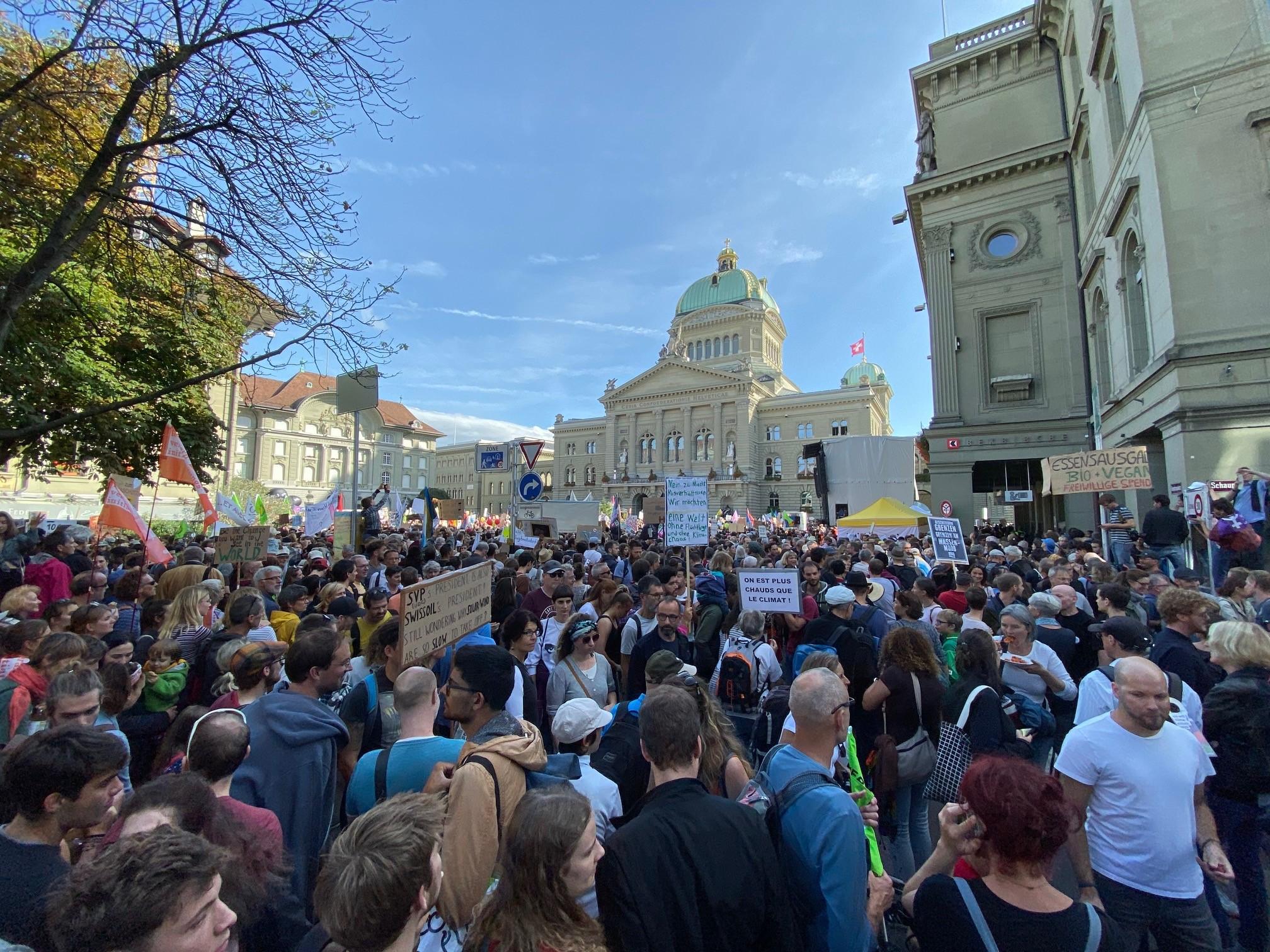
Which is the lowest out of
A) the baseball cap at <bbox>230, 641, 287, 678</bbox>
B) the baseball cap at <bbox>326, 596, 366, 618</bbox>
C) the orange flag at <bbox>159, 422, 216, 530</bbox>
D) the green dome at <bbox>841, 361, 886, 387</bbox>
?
the baseball cap at <bbox>326, 596, 366, 618</bbox>

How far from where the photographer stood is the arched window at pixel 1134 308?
1377 cm

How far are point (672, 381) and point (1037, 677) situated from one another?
211ft

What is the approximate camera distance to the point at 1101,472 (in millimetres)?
9828

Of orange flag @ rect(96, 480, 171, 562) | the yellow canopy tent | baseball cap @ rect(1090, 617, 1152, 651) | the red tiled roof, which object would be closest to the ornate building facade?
the red tiled roof

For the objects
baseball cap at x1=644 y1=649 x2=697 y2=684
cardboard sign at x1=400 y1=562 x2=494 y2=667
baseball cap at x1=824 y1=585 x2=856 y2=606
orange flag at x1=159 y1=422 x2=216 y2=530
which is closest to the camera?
cardboard sign at x1=400 y1=562 x2=494 y2=667

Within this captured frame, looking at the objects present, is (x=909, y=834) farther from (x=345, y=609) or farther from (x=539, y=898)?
(x=345, y=609)

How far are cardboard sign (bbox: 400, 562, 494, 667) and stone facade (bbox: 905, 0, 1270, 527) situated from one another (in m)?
12.5

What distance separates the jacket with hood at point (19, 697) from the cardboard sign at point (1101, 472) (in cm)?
1204

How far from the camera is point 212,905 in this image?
1.37 m

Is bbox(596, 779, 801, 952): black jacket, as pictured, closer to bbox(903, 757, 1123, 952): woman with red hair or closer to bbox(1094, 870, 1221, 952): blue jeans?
bbox(903, 757, 1123, 952): woman with red hair

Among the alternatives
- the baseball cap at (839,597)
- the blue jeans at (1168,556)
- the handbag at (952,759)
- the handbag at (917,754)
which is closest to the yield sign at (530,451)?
the baseball cap at (839,597)

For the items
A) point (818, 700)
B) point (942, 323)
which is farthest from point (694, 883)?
point (942, 323)

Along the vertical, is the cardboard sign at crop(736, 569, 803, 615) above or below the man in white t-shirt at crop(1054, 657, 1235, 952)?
above

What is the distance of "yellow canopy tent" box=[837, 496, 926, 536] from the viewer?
1523 cm
